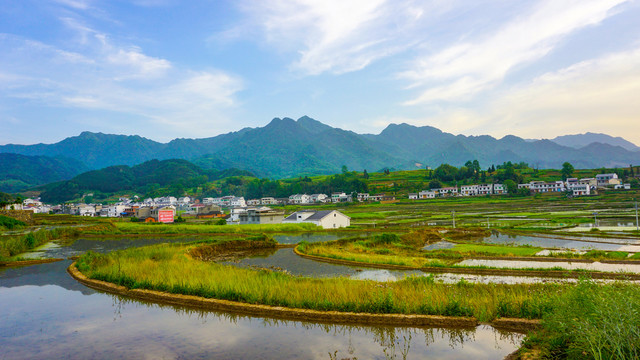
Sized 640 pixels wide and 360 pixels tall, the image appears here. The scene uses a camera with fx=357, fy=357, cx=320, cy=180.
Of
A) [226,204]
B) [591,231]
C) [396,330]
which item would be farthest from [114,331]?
[226,204]

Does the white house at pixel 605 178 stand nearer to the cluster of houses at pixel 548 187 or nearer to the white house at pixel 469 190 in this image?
the cluster of houses at pixel 548 187

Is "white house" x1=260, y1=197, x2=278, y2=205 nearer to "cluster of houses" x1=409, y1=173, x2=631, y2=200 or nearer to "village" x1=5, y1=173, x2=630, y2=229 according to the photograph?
"village" x1=5, y1=173, x2=630, y2=229

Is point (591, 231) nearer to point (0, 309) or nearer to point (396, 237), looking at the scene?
point (396, 237)

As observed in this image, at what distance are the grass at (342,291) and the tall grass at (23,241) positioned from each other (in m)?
11.9

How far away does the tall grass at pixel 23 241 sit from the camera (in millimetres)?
24494

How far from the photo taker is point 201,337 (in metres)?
9.84

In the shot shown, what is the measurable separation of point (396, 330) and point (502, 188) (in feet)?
366

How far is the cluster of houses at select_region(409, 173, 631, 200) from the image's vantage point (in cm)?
8956

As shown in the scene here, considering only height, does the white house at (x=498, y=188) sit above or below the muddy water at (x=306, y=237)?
above

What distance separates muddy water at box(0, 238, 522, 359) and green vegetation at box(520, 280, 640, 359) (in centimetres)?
149

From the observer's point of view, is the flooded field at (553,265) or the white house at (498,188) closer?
the flooded field at (553,265)

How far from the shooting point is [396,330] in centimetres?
1003

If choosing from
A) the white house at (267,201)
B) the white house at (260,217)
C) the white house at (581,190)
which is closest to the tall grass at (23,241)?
the white house at (260,217)

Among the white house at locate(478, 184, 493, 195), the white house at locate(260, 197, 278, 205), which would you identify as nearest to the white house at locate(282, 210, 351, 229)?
the white house at locate(478, 184, 493, 195)
